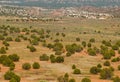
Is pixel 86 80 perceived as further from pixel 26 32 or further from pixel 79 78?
pixel 26 32

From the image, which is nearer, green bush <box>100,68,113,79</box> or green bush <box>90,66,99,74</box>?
green bush <box>100,68,113,79</box>

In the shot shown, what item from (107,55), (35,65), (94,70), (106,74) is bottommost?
(106,74)

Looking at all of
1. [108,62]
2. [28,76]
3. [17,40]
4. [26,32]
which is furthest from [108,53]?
[26,32]

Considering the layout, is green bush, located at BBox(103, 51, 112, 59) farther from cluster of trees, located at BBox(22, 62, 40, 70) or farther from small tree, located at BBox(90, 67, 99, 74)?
cluster of trees, located at BBox(22, 62, 40, 70)

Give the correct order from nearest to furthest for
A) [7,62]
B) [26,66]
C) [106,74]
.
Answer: [106,74] < [26,66] < [7,62]

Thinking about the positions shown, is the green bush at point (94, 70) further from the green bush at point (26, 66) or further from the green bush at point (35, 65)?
the green bush at point (26, 66)

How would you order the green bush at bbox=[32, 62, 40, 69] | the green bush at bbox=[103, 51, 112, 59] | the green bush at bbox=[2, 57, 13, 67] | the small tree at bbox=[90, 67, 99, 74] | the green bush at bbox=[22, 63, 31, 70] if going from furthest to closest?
the green bush at bbox=[103, 51, 112, 59]
the green bush at bbox=[2, 57, 13, 67]
the green bush at bbox=[32, 62, 40, 69]
the green bush at bbox=[22, 63, 31, 70]
the small tree at bbox=[90, 67, 99, 74]

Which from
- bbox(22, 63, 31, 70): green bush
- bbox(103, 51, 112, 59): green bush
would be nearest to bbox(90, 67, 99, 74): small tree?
bbox(22, 63, 31, 70): green bush

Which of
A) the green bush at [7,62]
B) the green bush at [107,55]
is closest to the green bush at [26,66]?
the green bush at [7,62]

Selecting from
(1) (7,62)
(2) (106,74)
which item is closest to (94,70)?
(2) (106,74)

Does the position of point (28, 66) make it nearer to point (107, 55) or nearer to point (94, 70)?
point (94, 70)

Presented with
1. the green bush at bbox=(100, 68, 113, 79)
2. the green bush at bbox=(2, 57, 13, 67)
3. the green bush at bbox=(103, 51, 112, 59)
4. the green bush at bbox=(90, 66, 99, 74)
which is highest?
the green bush at bbox=(103, 51, 112, 59)
